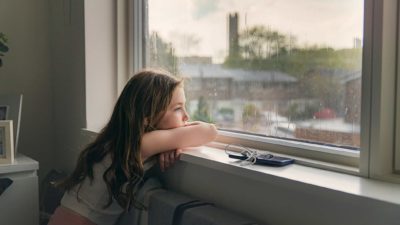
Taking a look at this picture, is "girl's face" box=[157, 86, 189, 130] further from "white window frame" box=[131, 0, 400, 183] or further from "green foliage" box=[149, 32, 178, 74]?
"white window frame" box=[131, 0, 400, 183]

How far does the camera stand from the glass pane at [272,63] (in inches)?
41.6

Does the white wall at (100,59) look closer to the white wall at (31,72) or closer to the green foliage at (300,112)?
the white wall at (31,72)

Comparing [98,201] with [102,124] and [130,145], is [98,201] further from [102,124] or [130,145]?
[102,124]

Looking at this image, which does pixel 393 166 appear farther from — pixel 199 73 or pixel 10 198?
pixel 10 198

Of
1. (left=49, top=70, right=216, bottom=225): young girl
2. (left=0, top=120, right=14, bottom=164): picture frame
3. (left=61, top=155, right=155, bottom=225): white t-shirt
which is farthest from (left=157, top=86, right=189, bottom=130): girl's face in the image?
(left=0, top=120, right=14, bottom=164): picture frame

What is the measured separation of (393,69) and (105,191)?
845 millimetres

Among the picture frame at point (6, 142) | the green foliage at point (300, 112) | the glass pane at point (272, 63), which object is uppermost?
the glass pane at point (272, 63)

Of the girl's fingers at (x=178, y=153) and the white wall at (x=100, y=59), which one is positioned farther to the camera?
the white wall at (x=100, y=59)

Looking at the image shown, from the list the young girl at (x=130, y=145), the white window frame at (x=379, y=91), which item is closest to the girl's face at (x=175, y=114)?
the young girl at (x=130, y=145)

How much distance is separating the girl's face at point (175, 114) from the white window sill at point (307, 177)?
12 centimetres

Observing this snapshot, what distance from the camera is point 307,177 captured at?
0.94 m

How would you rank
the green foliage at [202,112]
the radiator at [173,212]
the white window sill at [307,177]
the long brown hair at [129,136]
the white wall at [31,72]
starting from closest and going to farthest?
the white window sill at [307,177] < the radiator at [173,212] < the long brown hair at [129,136] < the green foliage at [202,112] < the white wall at [31,72]

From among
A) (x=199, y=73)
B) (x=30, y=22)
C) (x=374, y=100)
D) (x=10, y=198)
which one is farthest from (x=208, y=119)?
(x=30, y=22)

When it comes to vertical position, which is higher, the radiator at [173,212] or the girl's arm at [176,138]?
the girl's arm at [176,138]
